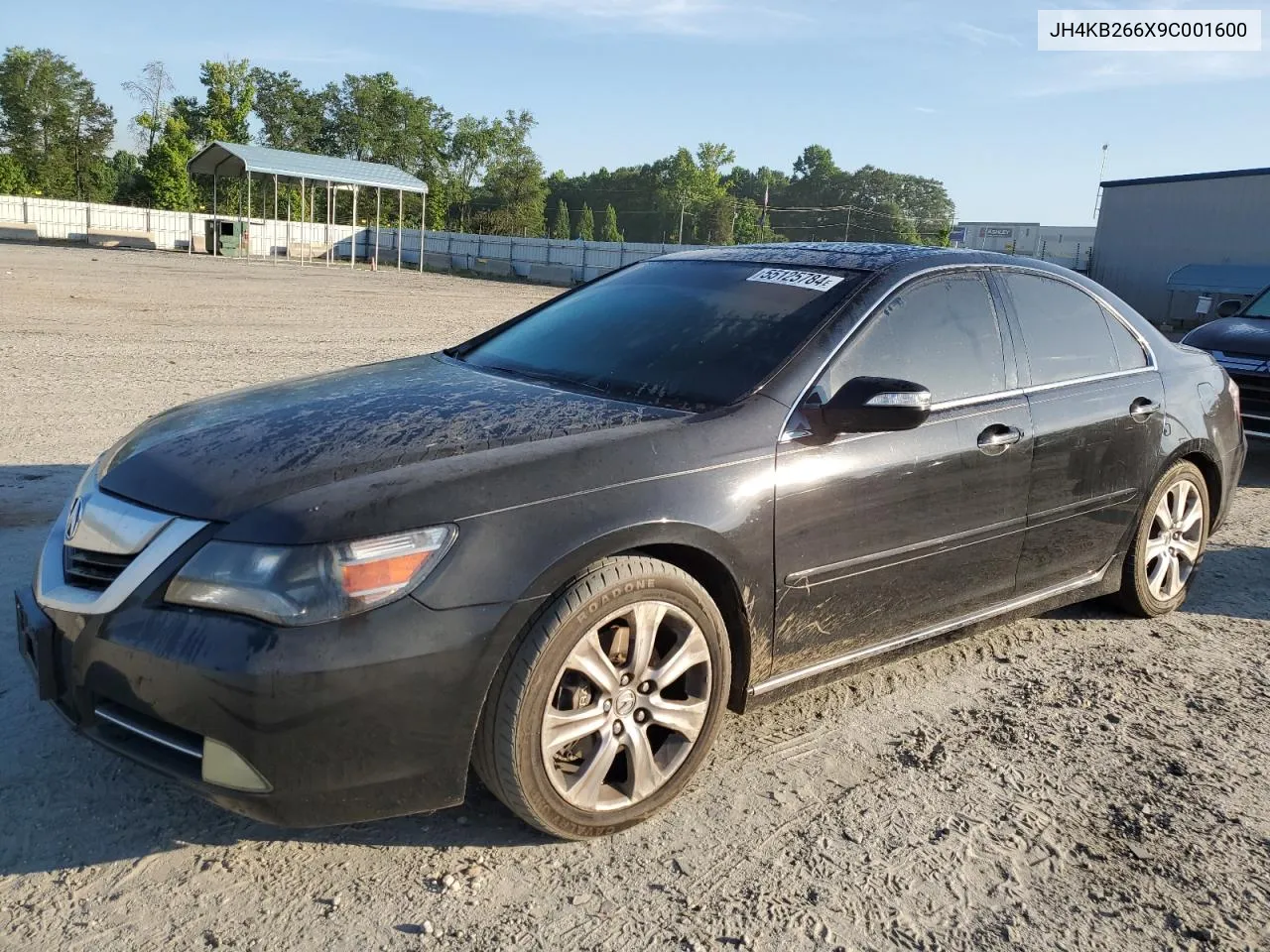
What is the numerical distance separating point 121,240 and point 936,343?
50.2m

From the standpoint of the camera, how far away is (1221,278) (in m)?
28.5

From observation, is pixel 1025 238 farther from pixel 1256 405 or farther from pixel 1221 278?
pixel 1256 405

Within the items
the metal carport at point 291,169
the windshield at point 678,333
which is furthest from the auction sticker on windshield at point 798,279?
the metal carport at point 291,169

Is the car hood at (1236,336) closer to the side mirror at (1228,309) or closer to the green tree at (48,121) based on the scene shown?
the side mirror at (1228,309)

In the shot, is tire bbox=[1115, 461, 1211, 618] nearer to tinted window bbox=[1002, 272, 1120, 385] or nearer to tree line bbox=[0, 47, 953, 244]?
tinted window bbox=[1002, 272, 1120, 385]

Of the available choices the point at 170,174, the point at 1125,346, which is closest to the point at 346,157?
the point at 170,174

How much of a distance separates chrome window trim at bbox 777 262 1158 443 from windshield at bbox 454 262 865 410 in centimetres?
12

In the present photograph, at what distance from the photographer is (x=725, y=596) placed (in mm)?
3074

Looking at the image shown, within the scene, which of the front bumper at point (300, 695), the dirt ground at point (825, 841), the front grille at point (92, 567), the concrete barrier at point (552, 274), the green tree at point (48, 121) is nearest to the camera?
the front bumper at point (300, 695)

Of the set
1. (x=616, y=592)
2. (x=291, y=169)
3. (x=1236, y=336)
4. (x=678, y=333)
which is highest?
(x=291, y=169)

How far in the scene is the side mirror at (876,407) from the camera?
124 inches

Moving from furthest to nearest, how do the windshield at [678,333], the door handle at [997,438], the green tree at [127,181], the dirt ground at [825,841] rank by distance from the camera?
the green tree at [127,181] < the door handle at [997,438] < the windshield at [678,333] < the dirt ground at [825,841]

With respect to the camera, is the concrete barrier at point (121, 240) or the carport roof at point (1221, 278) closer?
the carport roof at point (1221, 278)

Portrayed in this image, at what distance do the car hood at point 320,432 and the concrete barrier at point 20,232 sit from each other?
1939 inches
